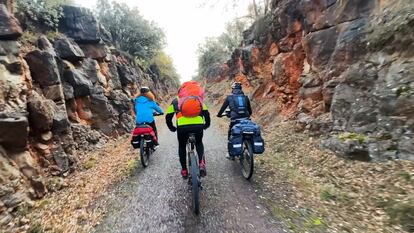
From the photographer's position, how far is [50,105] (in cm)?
881

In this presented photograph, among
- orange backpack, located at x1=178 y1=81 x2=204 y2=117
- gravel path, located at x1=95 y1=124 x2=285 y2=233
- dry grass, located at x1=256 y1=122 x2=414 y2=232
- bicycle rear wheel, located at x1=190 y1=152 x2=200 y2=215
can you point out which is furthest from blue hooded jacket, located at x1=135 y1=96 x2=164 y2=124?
bicycle rear wheel, located at x1=190 y1=152 x2=200 y2=215

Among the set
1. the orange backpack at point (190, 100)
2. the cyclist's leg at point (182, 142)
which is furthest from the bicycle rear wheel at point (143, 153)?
the orange backpack at point (190, 100)

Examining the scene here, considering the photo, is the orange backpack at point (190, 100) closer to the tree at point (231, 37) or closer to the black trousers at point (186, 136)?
the black trousers at point (186, 136)

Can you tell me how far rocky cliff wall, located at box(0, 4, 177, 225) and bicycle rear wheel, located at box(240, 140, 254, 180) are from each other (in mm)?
4880

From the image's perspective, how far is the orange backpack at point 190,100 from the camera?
5609 mm

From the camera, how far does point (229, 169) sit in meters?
7.64

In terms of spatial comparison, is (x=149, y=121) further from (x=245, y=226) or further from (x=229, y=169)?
(x=245, y=226)

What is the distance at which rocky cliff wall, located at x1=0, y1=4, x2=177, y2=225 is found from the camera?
660 cm

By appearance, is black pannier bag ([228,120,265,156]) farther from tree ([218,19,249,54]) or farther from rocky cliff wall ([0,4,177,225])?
tree ([218,19,249,54])

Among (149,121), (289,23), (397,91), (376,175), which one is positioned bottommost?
(376,175)

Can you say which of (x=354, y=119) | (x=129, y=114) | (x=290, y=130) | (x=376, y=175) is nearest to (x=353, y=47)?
(x=354, y=119)

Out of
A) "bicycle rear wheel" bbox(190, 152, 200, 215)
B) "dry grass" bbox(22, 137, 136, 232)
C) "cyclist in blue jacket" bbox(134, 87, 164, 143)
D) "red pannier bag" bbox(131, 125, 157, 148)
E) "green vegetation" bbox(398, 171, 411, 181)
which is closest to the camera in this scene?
"green vegetation" bbox(398, 171, 411, 181)

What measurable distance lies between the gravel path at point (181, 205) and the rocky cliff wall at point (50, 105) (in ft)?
7.37

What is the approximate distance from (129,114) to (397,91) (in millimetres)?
12772
